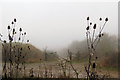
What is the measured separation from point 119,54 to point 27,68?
131cm

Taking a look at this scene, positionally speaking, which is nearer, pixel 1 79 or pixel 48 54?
pixel 1 79

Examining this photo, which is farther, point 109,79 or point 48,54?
point 48,54

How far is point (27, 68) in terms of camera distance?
208 cm

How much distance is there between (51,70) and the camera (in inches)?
81.3

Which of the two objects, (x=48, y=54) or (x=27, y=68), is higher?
(x=48, y=54)

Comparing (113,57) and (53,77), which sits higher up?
(113,57)

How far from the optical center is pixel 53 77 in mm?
2016

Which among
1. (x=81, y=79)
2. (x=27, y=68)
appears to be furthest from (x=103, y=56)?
(x=27, y=68)

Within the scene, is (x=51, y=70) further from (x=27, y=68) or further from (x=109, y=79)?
(x=109, y=79)

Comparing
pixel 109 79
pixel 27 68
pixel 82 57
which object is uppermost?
pixel 82 57

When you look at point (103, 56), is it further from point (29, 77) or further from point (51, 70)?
point (29, 77)

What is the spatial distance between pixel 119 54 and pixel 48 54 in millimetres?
990

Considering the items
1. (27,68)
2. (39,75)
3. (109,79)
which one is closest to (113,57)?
(109,79)

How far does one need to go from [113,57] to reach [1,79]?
60.5 inches
